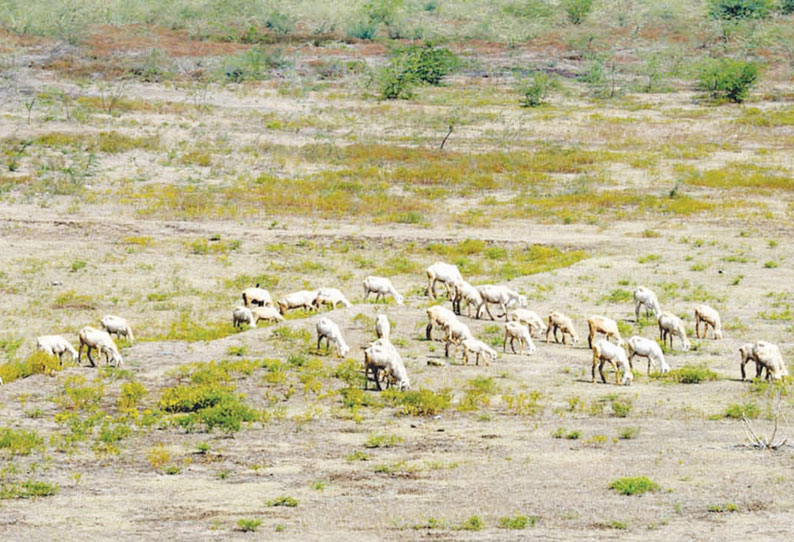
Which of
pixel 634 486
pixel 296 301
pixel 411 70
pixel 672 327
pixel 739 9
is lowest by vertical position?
pixel 634 486

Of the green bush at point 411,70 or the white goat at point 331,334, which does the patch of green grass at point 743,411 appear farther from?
the green bush at point 411,70

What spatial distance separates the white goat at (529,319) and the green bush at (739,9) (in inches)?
4011

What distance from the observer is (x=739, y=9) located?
124188 millimetres

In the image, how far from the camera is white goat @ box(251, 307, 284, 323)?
3084cm

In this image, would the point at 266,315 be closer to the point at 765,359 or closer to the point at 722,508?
the point at 765,359

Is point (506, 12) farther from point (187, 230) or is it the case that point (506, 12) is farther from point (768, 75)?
point (187, 230)

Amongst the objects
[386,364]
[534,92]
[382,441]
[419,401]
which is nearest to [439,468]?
[382,441]

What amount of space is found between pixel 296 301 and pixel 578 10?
105807mm

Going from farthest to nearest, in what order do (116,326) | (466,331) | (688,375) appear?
(116,326)
(466,331)
(688,375)

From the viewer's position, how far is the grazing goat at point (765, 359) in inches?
984

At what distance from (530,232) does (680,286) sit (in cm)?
1037

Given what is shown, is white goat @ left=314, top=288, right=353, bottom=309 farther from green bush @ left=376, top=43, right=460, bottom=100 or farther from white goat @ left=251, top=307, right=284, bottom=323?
green bush @ left=376, top=43, right=460, bottom=100

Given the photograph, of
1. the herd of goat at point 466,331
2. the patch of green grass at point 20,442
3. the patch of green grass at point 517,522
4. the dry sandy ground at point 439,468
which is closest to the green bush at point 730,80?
the herd of goat at point 466,331

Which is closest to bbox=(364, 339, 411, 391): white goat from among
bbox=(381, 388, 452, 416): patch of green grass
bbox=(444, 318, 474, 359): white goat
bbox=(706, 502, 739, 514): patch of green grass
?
bbox=(381, 388, 452, 416): patch of green grass
